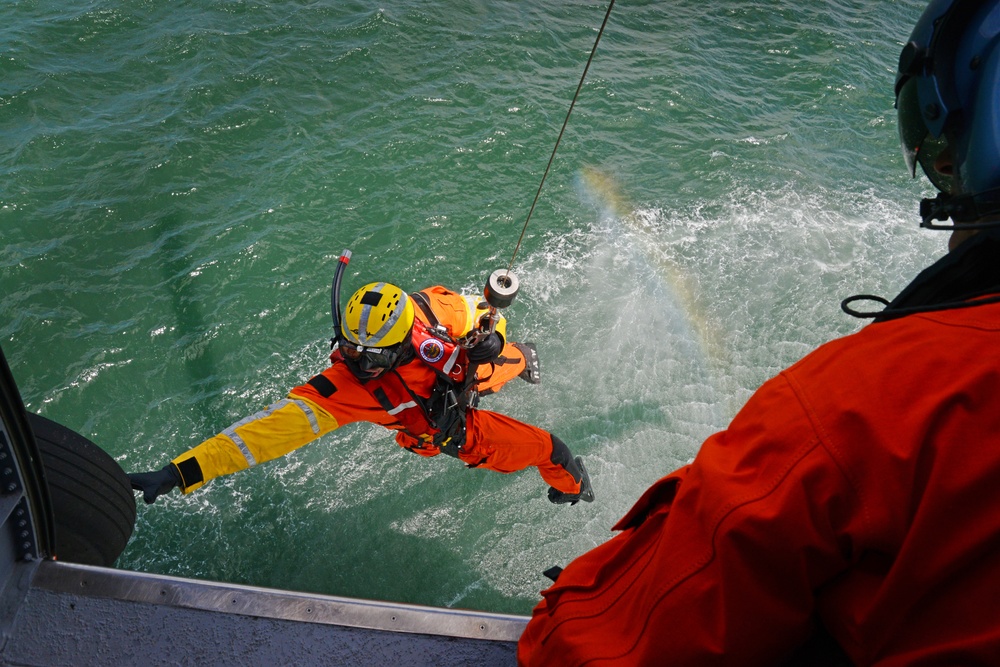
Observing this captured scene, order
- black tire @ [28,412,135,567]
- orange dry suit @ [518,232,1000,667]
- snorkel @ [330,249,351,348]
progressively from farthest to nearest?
snorkel @ [330,249,351,348] → black tire @ [28,412,135,567] → orange dry suit @ [518,232,1000,667]

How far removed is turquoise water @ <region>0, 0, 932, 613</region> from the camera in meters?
4.61

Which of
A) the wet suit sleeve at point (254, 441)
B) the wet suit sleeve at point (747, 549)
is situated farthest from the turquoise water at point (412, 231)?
the wet suit sleeve at point (747, 549)

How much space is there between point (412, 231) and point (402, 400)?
2640mm

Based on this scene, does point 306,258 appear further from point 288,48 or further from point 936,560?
point 936,560

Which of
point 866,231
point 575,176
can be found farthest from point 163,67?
point 866,231

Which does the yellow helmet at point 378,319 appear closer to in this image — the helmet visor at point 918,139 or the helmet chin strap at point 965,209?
the helmet visor at point 918,139

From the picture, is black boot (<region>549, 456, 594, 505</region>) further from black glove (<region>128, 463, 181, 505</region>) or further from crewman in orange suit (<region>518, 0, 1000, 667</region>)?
crewman in orange suit (<region>518, 0, 1000, 667</region>)

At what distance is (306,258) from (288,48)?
11.2ft

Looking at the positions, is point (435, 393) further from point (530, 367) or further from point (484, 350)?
point (530, 367)

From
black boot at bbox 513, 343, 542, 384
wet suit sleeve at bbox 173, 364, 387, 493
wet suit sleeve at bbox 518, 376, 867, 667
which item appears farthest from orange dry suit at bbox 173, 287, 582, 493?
wet suit sleeve at bbox 518, 376, 867, 667

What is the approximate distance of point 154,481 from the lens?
3473mm

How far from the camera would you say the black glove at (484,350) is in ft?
12.5

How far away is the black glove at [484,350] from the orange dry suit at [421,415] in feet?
0.38

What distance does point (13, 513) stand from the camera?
2.12m
